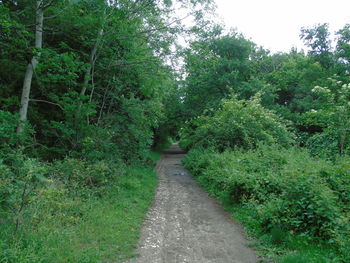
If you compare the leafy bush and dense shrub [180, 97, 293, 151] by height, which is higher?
dense shrub [180, 97, 293, 151]

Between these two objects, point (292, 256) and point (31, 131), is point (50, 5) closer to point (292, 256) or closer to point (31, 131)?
point (31, 131)

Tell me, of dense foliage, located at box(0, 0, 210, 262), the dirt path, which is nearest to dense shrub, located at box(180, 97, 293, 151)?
dense foliage, located at box(0, 0, 210, 262)

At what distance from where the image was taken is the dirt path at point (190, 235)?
4.02 metres

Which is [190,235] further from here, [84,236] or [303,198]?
[303,198]

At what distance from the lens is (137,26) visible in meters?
10.0

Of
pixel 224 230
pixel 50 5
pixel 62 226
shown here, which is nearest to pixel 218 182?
pixel 224 230

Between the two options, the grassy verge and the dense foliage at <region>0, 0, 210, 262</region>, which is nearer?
the grassy verge

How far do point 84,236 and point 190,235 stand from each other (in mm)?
2239

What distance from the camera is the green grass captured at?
3348 millimetres

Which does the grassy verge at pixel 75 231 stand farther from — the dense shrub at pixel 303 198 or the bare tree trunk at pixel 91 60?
the bare tree trunk at pixel 91 60

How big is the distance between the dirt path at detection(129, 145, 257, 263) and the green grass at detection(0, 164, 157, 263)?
364mm

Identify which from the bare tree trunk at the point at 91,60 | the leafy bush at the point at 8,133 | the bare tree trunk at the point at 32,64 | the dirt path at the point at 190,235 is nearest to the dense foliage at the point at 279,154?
the dirt path at the point at 190,235

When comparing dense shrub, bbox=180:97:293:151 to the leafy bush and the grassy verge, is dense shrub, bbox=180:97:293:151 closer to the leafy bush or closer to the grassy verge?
the grassy verge

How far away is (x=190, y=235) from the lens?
494cm
